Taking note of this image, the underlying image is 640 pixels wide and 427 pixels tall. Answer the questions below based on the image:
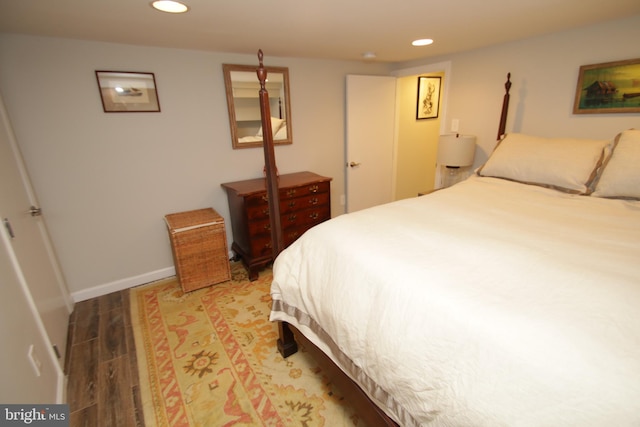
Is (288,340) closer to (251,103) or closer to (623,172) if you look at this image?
(251,103)

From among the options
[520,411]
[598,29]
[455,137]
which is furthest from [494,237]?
[598,29]

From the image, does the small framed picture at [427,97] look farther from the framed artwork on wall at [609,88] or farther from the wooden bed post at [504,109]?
the framed artwork on wall at [609,88]

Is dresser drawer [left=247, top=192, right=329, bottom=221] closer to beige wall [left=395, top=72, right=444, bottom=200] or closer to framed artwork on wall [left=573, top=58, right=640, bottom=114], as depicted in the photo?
beige wall [left=395, top=72, right=444, bottom=200]

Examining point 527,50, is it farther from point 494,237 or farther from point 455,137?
point 494,237

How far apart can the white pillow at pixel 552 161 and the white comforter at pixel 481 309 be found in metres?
0.29

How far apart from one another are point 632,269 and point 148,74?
3.24m

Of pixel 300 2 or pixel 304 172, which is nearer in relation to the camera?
pixel 300 2

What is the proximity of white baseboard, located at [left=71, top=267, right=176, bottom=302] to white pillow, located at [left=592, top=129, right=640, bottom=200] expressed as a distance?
3.55 metres

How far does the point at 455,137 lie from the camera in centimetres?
286

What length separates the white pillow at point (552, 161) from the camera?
6.53 ft

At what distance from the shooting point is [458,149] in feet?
9.39

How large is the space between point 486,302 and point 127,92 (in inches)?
114

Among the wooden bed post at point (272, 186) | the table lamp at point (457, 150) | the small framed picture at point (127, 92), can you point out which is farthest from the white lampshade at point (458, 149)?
the small framed picture at point (127, 92)

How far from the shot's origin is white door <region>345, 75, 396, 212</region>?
3536 mm
